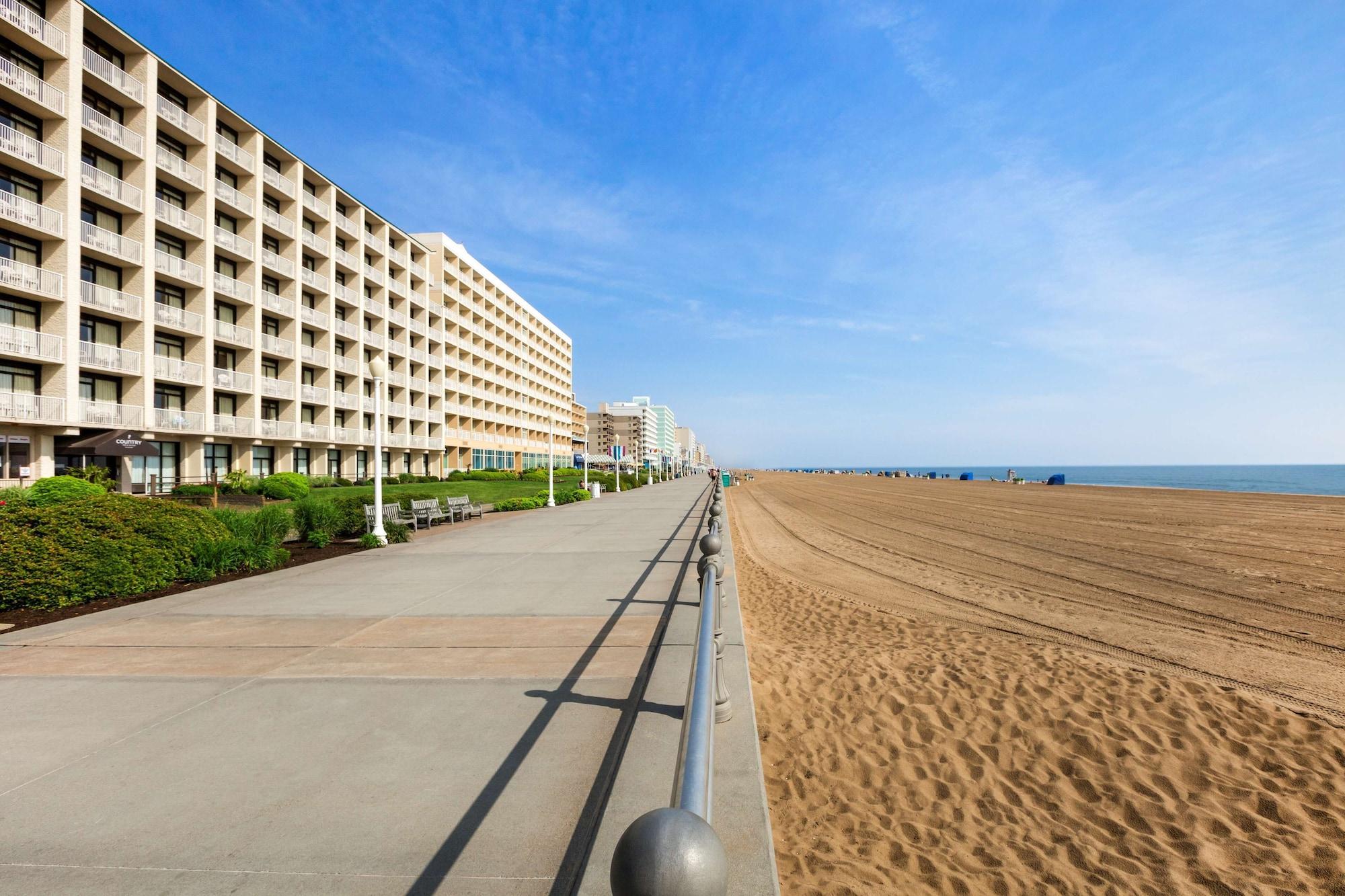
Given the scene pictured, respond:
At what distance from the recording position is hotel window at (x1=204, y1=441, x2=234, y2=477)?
32438mm

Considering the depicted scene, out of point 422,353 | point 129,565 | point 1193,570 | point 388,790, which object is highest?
point 422,353

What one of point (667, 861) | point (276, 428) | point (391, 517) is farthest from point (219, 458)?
point (667, 861)

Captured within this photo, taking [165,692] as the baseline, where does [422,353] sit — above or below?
above

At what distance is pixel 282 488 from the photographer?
28.9m

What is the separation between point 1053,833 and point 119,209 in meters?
36.6

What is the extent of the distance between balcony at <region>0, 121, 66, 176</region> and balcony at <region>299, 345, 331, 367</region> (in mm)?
14287

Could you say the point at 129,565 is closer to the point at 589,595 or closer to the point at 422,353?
the point at 589,595

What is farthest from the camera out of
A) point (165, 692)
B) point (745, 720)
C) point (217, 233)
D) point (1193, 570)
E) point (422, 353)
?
point (422, 353)

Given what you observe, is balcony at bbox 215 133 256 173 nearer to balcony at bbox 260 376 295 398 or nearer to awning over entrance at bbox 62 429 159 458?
balcony at bbox 260 376 295 398

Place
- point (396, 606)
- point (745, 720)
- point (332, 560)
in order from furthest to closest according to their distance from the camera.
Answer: point (332, 560)
point (396, 606)
point (745, 720)

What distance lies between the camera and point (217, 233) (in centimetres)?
3138

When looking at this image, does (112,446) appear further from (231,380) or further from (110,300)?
(231,380)

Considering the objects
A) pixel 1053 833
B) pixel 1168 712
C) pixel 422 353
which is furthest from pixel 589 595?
pixel 422 353

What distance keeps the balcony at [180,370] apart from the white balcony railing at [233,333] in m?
2.29
